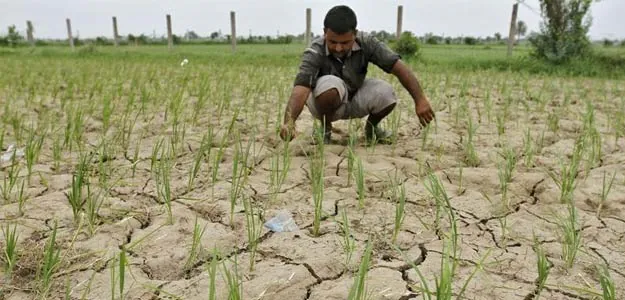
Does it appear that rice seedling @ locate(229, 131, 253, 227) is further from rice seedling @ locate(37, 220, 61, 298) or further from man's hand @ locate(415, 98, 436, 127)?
man's hand @ locate(415, 98, 436, 127)

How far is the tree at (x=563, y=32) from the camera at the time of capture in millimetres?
8352

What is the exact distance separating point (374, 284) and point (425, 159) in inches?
47.8

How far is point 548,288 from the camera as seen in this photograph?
130 centimetres

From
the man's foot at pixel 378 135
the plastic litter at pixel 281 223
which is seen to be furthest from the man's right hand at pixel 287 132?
the man's foot at pixel 378 135

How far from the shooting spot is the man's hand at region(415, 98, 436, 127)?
251cm

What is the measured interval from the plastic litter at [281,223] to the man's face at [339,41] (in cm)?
98

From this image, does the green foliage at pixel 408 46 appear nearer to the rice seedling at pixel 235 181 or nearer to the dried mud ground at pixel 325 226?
the dried mud ground at pixel 325 226

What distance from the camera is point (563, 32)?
8.55 metres

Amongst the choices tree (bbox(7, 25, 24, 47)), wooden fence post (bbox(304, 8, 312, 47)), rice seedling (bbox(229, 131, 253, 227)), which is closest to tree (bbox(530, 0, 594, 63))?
wooden fence post (bbox(304, 8, 312, 47))

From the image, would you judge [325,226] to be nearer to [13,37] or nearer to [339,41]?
[339,41]

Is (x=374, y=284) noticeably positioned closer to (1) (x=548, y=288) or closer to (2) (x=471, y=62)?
(1) (x=548, y=288)

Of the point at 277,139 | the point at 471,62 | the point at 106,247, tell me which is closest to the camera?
the point at 106,247

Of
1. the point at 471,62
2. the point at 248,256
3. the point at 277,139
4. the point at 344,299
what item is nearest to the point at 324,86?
the point at 277,139

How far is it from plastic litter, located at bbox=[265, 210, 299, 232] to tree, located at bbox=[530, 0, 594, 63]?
7.95 meters
